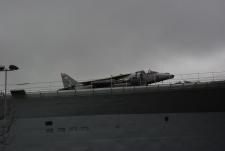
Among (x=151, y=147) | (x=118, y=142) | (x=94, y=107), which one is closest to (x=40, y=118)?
(x=94, y=107)

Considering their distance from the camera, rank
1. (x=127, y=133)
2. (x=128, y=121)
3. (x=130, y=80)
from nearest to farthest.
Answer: (x=127, y=133)
(x=128, y=121)
(x=130, y=80)

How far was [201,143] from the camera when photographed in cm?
1641

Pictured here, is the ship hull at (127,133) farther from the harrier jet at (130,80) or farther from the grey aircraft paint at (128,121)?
the harrier jet at (130,80)

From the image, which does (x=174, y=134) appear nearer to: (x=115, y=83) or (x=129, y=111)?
(x=129, y=111)

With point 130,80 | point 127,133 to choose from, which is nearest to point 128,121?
point 127,133

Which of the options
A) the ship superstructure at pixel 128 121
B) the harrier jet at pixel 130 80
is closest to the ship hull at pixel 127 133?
the ship superstructure at pixel 128 121

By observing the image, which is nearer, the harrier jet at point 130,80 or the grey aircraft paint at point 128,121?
the grey aircraft paint at point 128,121

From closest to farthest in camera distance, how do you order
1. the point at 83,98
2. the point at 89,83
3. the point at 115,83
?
1. the point at 83,98
2. the point at 115,83
3. the point at 89,83

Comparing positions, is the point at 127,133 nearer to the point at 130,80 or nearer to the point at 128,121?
the point at 128,121

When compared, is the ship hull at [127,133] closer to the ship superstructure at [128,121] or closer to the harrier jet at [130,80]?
the ship superstructure at [128,121]

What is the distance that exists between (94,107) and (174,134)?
4289 millimetres

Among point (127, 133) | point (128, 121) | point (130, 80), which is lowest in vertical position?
point (127, 133)

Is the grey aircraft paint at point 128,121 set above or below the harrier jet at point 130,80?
below

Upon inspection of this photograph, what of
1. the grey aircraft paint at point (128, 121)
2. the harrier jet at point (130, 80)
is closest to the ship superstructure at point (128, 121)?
the grey aircraft paint at point (128, 121)
